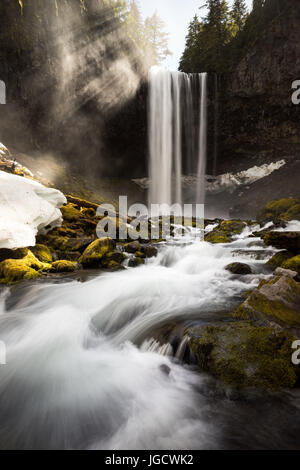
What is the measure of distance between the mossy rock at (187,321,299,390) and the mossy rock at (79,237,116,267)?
16.6 ft

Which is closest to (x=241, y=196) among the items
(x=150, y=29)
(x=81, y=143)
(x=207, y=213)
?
(x=207, y=213)

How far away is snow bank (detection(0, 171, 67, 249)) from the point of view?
18.2 ft

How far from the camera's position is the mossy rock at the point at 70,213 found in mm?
9727

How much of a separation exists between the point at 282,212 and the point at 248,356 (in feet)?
50.9

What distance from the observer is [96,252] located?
7.15 metres

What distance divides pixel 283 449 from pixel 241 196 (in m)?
25.3

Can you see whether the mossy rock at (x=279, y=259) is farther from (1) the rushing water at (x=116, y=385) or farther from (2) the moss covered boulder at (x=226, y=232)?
(2) the moss covered boulder at (x=226, y=232)

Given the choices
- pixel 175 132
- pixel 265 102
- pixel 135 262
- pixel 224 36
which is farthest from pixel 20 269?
pixel 224 36

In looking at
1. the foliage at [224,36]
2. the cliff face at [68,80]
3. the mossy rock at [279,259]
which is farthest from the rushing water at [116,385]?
the foliage at [224,36]

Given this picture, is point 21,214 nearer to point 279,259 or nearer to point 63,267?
point 63,267

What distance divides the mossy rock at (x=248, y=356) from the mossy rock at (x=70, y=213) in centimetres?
847

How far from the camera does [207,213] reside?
26.9m

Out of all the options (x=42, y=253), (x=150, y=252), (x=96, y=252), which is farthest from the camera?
(x=150, y=252)

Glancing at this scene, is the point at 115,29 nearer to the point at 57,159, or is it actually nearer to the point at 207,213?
the point at 57,159
